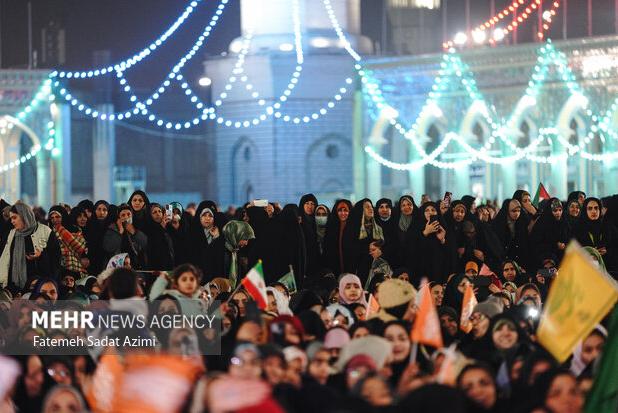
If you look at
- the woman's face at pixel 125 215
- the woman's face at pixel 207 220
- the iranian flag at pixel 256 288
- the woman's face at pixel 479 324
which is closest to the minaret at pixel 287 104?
the woman's face at pixel 207 220

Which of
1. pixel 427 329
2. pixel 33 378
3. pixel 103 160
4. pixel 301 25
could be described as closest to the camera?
pixel 33 378

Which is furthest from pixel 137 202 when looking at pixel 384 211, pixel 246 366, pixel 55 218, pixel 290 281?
pixel 246 366

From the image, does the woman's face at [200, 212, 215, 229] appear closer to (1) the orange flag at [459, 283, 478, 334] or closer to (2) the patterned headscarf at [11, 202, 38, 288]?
(2) the patterned headscarf at [11, 202, 38, 288]

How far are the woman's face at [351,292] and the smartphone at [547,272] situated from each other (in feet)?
8.13

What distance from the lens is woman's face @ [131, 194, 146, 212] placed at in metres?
13.8

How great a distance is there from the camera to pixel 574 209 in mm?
14656

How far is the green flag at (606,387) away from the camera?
23.1ft

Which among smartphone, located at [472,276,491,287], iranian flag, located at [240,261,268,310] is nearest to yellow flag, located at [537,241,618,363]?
iranian flag, located at [240,261,268,310]

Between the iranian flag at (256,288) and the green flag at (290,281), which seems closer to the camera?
the iranian flag at (256,288)

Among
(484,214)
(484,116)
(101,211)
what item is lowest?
(484,214)

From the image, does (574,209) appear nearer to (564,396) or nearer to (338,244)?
(338,244)

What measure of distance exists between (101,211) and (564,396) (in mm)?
7857

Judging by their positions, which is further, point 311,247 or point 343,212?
A: point 311,247

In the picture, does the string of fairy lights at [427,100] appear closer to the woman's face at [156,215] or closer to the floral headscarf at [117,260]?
the woman's face at [156,215]
